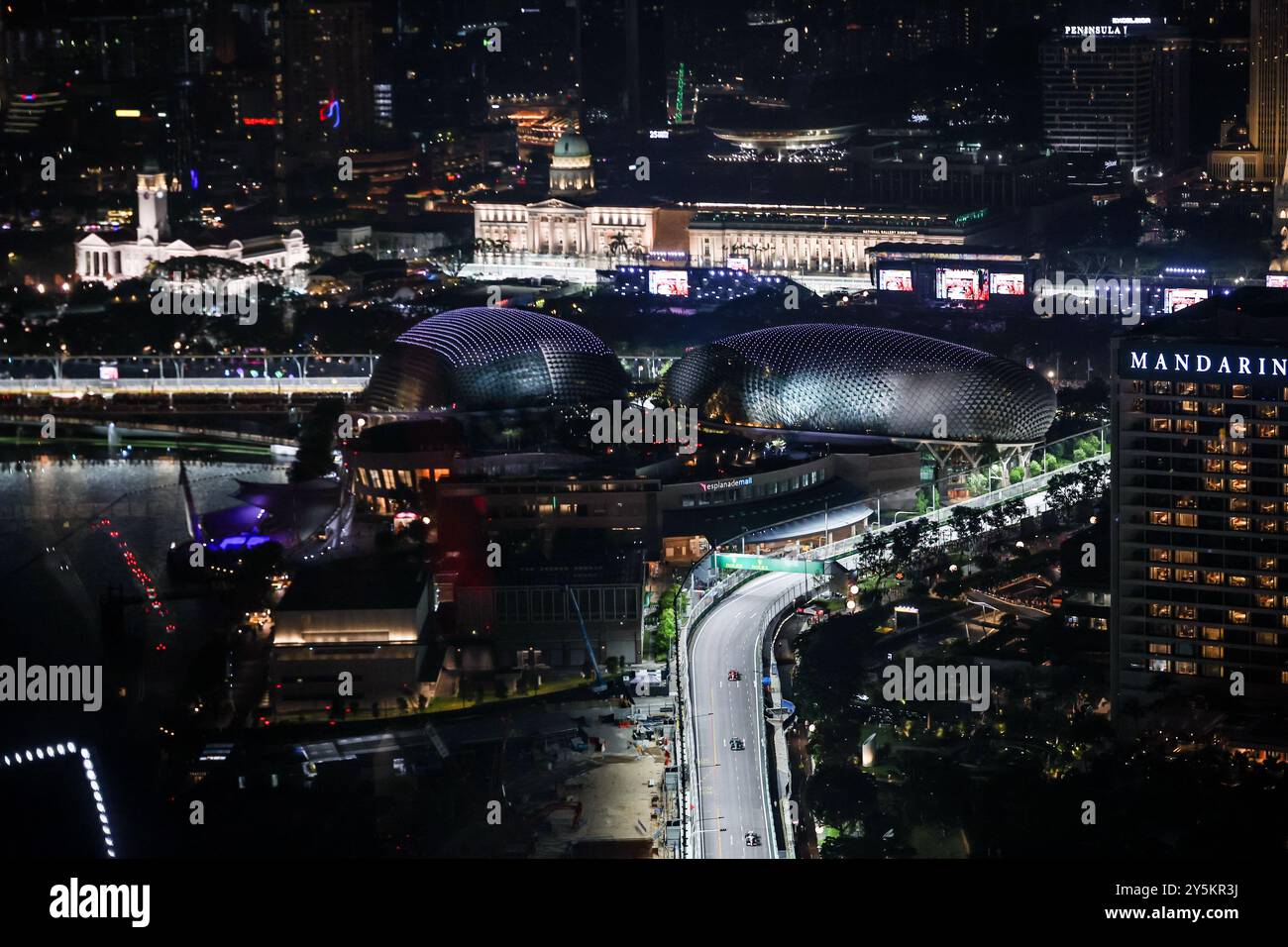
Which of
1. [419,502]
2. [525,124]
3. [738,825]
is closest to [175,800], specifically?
[738,825]

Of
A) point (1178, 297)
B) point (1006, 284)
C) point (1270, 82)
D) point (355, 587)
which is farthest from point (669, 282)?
point (355, 587)

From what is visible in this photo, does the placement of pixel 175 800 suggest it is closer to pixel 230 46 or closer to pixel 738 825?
pixel 738 825

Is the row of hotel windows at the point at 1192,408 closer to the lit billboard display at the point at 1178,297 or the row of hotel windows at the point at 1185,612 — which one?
the row of hotel windows at the point at 1185,612

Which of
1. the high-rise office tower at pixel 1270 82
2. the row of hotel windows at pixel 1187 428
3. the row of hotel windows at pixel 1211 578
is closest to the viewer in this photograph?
the row of hotel windows at pixel 1187 428

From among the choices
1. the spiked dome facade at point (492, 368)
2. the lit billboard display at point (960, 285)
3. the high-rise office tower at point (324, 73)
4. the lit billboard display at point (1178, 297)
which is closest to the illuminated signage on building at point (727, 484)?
the spiked dome facade at point (492, 368)

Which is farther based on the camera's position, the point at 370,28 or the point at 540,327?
the point at 370,28

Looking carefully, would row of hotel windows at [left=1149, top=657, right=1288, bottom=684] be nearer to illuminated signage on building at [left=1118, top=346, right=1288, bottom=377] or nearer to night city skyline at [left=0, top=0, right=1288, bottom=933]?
night city skyline at [left=0, top=0, right=1288, bottom=933]
